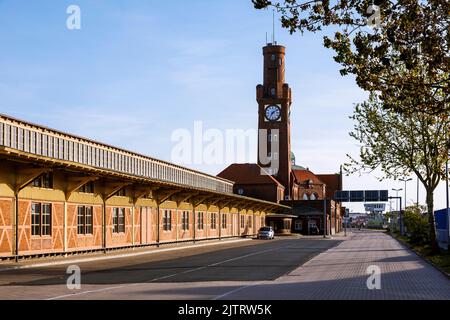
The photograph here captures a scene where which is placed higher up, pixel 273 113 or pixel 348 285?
pixel 273 113

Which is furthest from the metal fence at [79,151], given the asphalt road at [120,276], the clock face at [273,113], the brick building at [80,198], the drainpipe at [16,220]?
the clock face at [273,113]

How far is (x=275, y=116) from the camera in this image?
111 metres

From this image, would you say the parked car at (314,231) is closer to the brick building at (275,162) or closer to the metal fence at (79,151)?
the brick building at (275,162)

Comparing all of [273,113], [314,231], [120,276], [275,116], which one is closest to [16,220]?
[120,276]

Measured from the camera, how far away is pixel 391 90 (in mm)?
17281

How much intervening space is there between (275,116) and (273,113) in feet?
1.99

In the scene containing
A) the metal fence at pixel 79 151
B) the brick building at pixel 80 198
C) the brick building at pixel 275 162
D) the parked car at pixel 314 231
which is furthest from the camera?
the parked car at pixel 314 231

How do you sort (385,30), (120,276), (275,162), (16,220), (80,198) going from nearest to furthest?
1. (385,30)
2. (120,276)
3. (16,220)
4. (80,198)
5. (275,162)

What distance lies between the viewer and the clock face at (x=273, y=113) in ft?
363

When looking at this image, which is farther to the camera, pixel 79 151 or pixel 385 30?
pixel 79 151

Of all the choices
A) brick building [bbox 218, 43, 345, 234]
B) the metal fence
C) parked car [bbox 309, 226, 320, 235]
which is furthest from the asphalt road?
parked car [bbox 309, 226, 320, 235]

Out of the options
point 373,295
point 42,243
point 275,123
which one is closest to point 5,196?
point 42,243

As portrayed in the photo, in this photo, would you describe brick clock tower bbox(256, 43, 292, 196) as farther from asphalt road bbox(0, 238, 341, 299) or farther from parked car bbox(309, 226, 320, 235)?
asphalt road bbox(0, 238, 341, 299)

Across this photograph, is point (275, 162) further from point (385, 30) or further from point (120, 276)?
point (385, 30)
